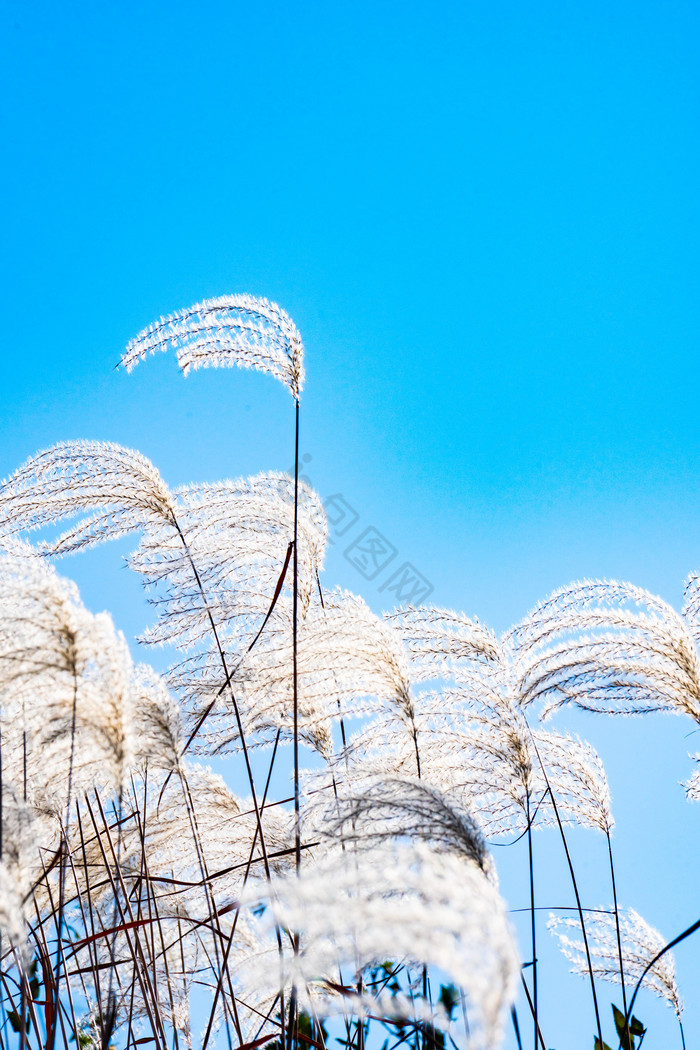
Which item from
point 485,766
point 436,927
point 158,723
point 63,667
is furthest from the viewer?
point 485,766

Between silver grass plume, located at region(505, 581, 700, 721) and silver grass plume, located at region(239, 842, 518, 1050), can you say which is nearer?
silver grass plume, located at region(239, 842, 518, 1050)

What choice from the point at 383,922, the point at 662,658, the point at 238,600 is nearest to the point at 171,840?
the point at 238,600

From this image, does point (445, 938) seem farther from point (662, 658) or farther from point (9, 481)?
point (9, 481)

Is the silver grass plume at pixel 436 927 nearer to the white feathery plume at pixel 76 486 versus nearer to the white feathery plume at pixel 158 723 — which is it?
the white feathery plume at pixel 158 723

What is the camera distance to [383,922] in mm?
802

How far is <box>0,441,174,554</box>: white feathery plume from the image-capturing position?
2303mm

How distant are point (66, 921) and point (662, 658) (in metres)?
1.84

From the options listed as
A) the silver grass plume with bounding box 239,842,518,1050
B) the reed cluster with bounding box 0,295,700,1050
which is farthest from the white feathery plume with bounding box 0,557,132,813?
the silver grass plume with bounding box 239,842,518,1050

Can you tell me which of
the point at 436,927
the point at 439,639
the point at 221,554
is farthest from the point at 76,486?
the point at 436,927

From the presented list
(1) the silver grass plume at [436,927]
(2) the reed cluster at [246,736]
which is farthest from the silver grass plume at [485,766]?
(1) the silver grass plume at [436,927]

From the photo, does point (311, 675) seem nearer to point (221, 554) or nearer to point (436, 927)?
point (221, 554)

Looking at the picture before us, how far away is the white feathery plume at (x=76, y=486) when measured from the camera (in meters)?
2.30

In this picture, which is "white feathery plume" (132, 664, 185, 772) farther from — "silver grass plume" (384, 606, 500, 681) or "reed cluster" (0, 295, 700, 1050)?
"silver grass plume" (384, 606, 500, 681)

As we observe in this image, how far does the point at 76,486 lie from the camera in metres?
2.33
